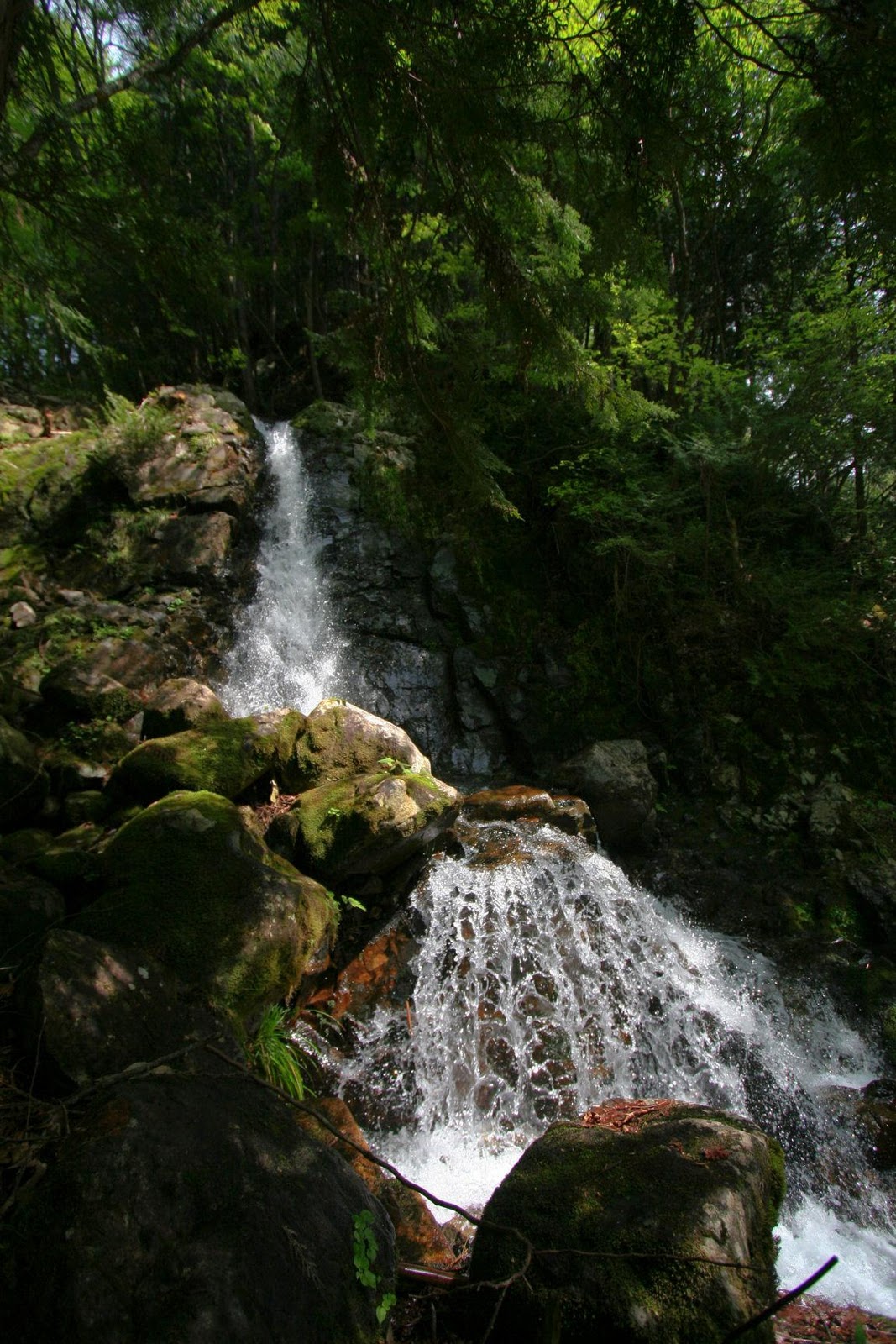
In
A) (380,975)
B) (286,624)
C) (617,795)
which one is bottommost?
(380,975)

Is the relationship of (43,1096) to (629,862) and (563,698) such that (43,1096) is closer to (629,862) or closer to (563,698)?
(629,862)

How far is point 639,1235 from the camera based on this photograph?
1978mm

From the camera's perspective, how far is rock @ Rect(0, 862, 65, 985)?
112 inches

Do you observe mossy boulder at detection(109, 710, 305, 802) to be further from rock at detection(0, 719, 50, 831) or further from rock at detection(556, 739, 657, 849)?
rock at detection(556, 739, 657, 849)

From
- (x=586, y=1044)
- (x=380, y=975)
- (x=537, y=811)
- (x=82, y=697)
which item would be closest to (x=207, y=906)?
(x=380, y=975)

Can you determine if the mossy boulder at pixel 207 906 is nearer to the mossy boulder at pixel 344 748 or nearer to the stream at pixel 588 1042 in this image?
the stream at pixel 588 1042

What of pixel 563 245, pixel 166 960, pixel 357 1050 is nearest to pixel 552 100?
pixel 563 245

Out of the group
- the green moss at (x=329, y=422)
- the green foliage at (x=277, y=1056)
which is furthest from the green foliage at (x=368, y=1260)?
the green moss at (x=329, y=422)

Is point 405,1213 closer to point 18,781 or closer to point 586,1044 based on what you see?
point 586,1044

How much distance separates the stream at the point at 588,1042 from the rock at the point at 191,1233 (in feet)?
7.15

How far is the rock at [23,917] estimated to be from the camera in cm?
284

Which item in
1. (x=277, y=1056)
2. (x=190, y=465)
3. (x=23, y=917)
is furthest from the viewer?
(x=190, y=465)

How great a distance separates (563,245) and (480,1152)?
23.8 ft

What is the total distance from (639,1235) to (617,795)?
17.8ft
